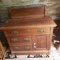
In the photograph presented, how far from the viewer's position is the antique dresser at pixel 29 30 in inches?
72.0

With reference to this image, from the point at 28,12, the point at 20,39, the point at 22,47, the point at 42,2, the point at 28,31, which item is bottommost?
the point at 22,47

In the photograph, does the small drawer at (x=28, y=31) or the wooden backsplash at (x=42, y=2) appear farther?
the wooden backsplash at (x=42, y=2)

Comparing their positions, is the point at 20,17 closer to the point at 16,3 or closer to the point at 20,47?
the point at 16,3

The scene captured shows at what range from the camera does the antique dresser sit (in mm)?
1829

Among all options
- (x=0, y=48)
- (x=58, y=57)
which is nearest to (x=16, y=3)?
(x=0, y=48)

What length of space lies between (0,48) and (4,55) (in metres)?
0.21

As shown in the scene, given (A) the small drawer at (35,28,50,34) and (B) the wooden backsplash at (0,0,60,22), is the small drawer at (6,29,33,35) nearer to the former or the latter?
(A) the small drawer at (35,28,50,34)

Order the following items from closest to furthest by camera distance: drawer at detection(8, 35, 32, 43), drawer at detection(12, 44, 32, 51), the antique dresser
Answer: the antique dresser < drawer at detection(8, 35, 32, 43) < drawer at detection(12, 44, 32, 51)

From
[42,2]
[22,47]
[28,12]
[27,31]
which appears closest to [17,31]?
[27,31]

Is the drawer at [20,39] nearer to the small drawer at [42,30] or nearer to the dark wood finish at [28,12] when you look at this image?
the small drawer at [42,30]

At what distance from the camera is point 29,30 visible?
1860 millimetres

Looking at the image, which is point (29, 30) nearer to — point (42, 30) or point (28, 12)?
point (42, 30)

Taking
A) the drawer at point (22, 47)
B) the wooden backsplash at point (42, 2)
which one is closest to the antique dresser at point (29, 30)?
the drawer at point (22, 47)

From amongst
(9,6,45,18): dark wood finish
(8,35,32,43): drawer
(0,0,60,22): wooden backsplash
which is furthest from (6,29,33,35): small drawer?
(0,0,60,22): wooden backsplash
